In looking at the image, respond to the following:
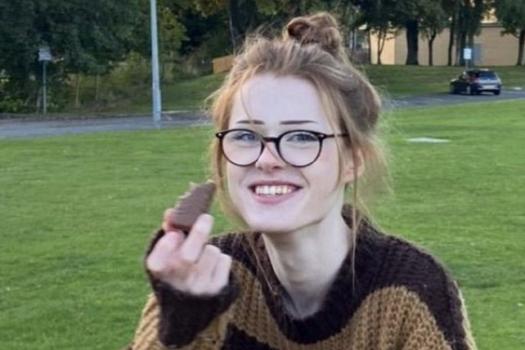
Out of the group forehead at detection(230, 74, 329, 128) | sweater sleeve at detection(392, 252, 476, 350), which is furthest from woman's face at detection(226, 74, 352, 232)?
sweater sleeve at detection(392, 252, 476, 350)

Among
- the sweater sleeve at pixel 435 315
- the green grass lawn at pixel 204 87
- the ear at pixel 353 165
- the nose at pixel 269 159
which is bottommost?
the green grass lawn at pixel 204 87

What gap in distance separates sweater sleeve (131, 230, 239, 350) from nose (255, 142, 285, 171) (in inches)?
8.9

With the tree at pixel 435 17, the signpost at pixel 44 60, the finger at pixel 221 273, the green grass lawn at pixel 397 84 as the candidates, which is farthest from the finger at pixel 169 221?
the tree at pixel 435 17

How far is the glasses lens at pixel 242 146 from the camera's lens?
2.45 metres

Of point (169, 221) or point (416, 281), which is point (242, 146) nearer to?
point (169, 221)

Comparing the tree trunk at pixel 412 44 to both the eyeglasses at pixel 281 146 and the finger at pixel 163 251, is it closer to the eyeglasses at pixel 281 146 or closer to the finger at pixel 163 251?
the eyeglasses at pixel 281 146

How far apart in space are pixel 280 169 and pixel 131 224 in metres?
11.5

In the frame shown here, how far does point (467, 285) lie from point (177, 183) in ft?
31.2

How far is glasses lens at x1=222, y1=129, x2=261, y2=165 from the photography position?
245cm

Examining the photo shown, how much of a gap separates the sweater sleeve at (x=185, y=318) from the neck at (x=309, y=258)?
0.58 ft

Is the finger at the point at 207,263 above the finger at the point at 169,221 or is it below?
below

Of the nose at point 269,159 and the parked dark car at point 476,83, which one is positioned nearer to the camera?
the nose at point 269,159

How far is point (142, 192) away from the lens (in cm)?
1742

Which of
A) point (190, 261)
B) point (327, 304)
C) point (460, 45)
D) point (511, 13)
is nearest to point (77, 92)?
point (511, 13)
